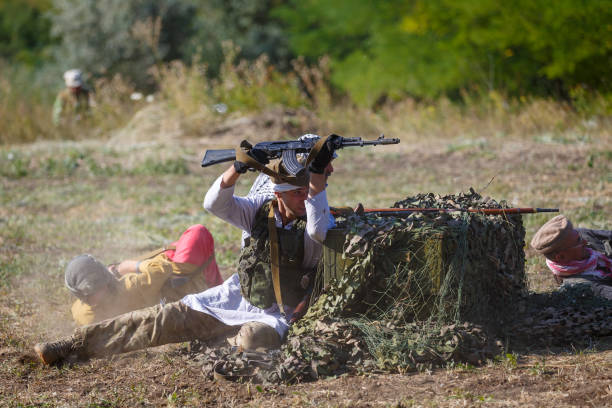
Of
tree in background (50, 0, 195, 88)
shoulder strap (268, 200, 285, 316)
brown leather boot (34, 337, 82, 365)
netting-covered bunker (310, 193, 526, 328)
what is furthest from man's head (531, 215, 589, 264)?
tree in background (50, 0, 195, 88)

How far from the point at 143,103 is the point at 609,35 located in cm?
1110

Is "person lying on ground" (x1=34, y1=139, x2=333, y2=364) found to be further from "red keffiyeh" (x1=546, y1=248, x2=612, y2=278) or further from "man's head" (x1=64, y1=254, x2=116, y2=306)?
"red keffiyeh" (x1=546, y1=248, x2=612, y2=278)

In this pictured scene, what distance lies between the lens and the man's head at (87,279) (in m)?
5.23

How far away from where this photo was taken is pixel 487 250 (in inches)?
178

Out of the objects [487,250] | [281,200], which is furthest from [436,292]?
[281,200]

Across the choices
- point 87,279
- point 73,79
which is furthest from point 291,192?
point 73,79

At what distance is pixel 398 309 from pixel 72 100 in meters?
13.9

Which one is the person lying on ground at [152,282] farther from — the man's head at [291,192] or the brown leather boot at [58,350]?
the man's head at [291,192]

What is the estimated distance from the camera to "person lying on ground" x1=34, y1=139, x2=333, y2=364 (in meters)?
4.55

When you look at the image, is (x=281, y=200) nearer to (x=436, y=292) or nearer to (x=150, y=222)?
(x=436, y=292)

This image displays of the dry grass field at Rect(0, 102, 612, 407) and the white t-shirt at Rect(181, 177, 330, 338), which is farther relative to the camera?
the white t-shirt at Rect(181, 177, 330, 338)

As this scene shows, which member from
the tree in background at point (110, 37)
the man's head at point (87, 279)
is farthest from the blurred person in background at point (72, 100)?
the man's head at point (87, 279)

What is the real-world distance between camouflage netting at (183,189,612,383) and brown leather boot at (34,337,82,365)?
0.91m

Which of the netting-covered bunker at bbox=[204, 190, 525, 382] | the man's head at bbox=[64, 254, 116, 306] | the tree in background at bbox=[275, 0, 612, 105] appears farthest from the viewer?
the tree in background at bbox=[275, 0, 612, 105]
